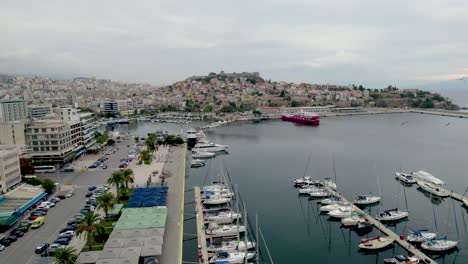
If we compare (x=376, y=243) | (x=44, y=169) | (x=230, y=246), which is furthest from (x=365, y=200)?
(x=44, y=169)

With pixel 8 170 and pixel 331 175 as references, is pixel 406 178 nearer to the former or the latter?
pixel 331 175

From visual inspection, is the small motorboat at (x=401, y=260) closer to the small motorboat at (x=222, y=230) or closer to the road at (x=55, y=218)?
the small motorboat at (x=222, y=230)

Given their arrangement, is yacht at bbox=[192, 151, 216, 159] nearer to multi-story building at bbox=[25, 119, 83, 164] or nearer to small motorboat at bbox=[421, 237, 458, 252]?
multi-story building at bbox=[25, 119, 83, 164]

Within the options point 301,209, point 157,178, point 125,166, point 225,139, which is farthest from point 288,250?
point 225,139

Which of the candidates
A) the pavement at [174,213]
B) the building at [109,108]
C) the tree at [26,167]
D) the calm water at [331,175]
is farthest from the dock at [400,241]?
the building at [109,108]

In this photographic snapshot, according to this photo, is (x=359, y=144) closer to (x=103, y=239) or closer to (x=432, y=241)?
(x=432, y=241)

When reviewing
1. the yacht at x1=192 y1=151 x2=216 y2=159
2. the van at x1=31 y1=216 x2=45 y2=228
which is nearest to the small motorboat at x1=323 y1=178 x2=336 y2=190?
the yacht at x1=192 y1=151 x2=216 y2=159
